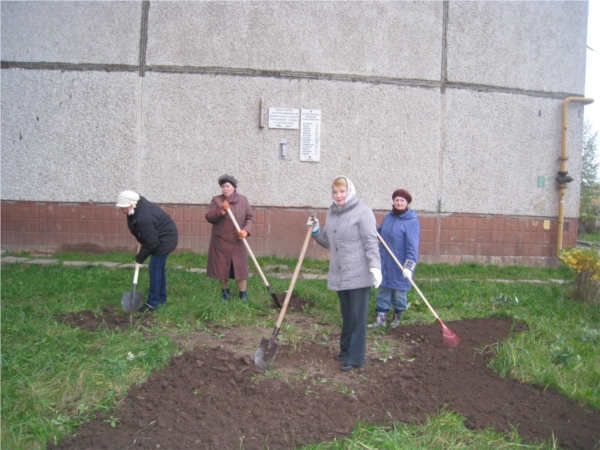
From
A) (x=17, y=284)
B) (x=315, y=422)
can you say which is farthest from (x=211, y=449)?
(x=17, y=284)

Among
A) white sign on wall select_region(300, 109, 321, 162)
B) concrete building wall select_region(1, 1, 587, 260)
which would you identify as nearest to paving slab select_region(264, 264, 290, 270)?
concrete building wall select_region(1, 1, 587, 260)

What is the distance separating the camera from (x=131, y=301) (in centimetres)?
534

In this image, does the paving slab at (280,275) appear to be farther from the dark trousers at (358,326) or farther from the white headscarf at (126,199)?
the dark trousers at (358,326)

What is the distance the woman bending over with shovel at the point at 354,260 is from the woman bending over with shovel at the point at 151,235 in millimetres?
2268

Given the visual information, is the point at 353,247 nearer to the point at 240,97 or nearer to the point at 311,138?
the point at 311,138

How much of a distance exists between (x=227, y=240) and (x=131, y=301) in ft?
4.22

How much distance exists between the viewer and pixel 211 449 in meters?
2.99

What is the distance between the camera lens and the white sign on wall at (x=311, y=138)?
895 centimetres

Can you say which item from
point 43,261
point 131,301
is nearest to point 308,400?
point 131,301

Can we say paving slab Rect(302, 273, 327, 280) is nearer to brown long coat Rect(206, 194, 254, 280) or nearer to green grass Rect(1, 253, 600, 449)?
green grass Rect(1, 253, 600, 449)

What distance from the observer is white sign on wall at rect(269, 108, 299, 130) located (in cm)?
890

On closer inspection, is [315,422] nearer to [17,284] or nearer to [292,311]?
[292,311]

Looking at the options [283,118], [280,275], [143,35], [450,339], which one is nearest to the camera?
[450,339]

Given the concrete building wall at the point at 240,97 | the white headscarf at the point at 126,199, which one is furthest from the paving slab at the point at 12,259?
the white headscarf at the point at 126,199
